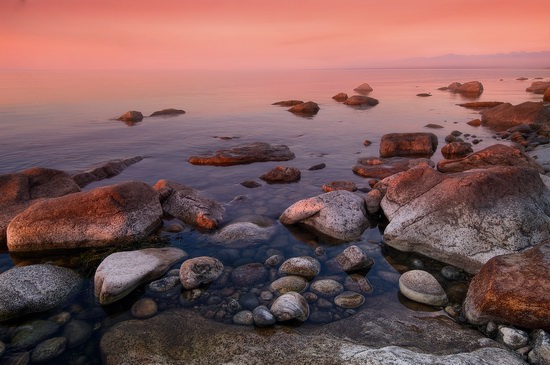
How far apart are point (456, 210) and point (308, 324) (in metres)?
4.56

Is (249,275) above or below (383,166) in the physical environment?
below

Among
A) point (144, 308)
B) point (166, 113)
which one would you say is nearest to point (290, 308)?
point (144, 308)

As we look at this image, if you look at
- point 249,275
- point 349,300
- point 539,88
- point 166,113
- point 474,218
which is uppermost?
point 166,113

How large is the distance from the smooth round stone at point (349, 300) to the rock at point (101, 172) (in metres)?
11.4

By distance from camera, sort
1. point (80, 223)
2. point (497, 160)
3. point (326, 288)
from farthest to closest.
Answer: point (497, 160) → point (80, 223) → point (326, 288)

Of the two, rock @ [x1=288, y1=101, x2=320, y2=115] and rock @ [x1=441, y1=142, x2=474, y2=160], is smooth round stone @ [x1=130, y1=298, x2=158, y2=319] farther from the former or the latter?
rock @ [x1=288, y1=101, x2=320, y2=115]

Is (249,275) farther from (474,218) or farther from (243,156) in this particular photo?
(243,156)

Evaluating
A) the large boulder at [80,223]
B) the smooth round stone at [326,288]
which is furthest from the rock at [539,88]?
the large boulder at [80,223]

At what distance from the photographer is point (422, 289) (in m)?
6.71

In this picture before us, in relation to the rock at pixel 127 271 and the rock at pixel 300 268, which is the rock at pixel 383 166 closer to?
the rock at pixel 300 268

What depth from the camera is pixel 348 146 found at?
2123 centimetres

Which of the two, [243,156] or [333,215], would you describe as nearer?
[333,215]

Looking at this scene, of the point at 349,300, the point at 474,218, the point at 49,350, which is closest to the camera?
the point at 49,350

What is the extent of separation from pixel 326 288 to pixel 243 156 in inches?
451
